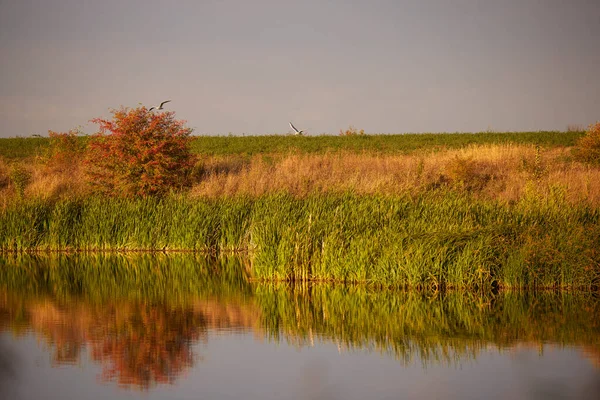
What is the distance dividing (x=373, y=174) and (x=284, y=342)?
22.1 m

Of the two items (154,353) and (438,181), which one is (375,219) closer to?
(154,353)

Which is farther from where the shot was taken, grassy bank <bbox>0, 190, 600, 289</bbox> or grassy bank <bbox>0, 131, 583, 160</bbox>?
grassy bank <bbox>0, 131, 583, 160</bbox>

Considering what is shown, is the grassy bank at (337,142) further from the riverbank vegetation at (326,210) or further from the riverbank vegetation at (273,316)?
the riverbank vegetation at (273,316)

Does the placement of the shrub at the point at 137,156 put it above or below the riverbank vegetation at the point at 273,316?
above

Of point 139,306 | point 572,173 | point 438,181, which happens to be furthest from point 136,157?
point 572,173

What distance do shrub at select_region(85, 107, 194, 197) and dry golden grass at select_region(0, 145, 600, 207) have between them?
110cm

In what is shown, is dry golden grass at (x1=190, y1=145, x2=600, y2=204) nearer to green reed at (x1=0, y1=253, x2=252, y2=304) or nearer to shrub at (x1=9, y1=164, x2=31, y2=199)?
green reed at (x1=0, y1=253, x2=252, y2=304)

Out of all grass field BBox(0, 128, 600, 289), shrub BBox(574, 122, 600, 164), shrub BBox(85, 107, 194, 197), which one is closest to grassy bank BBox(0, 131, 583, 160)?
grass field BBox(0, 128, 600, 289)

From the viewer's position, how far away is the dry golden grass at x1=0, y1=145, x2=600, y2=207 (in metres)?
31.9

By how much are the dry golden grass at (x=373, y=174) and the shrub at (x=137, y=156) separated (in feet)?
3.62

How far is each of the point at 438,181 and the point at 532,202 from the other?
49.7 ft

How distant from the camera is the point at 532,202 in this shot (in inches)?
823

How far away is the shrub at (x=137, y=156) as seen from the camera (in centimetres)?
3131

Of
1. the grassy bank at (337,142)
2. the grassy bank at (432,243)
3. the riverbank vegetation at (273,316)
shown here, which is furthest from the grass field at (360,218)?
the grassy bank at (337,142)
